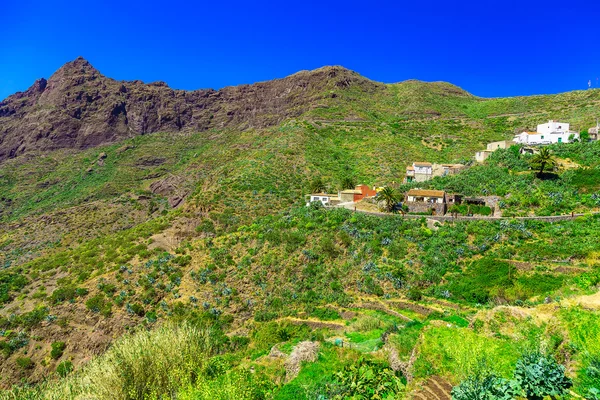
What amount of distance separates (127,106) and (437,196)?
137499 millimetres

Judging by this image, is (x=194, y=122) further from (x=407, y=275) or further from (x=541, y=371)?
(x=541, y=371)

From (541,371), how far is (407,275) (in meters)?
17.2

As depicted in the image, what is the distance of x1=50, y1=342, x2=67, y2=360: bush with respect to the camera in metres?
26.4

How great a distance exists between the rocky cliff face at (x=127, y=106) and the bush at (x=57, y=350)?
8318cm

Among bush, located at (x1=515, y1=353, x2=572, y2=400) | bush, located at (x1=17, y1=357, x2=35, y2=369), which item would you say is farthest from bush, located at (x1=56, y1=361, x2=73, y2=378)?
bush, located at (x1=515, y1=353, x2=572, y2=400)

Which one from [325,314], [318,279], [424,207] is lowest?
[325,314]

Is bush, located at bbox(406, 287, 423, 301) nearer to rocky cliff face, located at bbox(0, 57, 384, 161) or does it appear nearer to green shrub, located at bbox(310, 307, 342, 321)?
green shrub, located at bbox(310, 307, 342, 321)

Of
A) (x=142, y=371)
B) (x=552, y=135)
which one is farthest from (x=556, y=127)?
(x=142, y=371)

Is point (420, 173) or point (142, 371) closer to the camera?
point (142, 371)

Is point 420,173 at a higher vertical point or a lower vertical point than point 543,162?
lower

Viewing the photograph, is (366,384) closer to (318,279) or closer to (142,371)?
(142,371)

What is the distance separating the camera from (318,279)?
27938mm

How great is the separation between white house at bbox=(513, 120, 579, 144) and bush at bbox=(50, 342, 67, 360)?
196 ft

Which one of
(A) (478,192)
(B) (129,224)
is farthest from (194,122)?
(A) (478,192)
